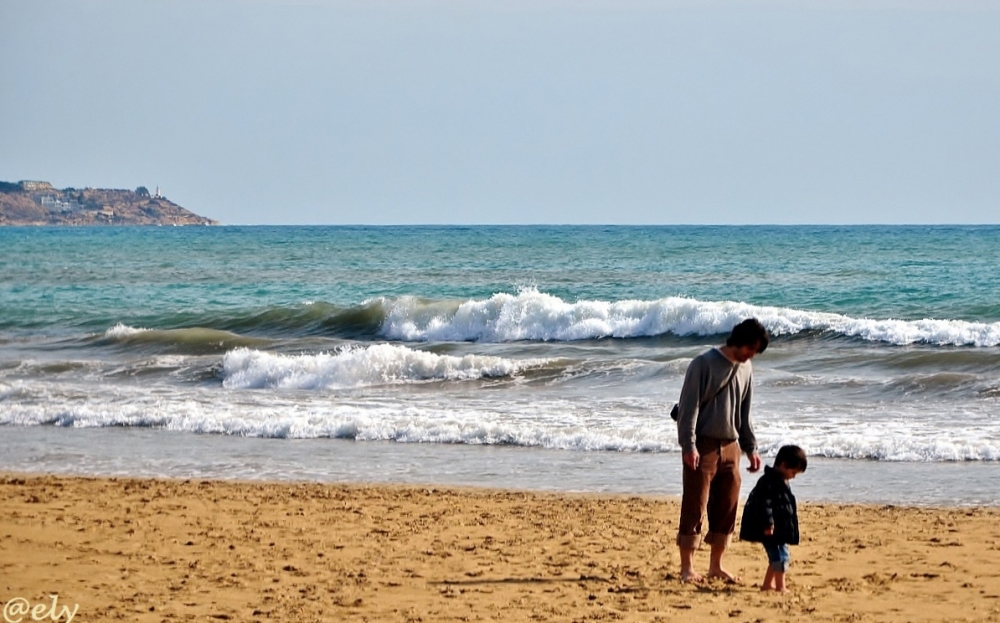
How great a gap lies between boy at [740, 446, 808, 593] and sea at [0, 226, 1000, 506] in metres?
3.11

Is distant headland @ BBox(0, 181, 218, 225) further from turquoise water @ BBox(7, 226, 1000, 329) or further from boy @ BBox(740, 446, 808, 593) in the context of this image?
boy @ BBox(740, 446, 808, 593)

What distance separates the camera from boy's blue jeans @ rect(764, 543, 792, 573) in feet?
21.5

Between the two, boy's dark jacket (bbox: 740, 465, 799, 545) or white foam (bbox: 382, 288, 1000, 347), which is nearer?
boy's dark jacket (bbox: 740, 465, 799, 545)

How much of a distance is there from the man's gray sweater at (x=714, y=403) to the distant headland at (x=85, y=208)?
168m

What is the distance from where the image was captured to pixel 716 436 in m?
6.48

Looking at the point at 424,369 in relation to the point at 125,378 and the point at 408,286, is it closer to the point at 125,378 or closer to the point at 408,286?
the point at 125,378

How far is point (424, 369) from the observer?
17859 millimetres

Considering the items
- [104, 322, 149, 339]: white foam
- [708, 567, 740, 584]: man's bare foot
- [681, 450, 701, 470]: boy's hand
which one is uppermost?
[681, 450, 701, 470]: boy's hand

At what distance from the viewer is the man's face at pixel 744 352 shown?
624cm

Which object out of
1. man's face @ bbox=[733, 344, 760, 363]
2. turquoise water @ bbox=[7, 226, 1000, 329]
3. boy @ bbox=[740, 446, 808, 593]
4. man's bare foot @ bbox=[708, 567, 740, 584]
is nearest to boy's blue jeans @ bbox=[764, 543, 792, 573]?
boy @ bbox=[740, 446, 808, 593]

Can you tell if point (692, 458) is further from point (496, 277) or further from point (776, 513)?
point (496, 277)

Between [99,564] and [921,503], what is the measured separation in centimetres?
594

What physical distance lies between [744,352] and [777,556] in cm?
115

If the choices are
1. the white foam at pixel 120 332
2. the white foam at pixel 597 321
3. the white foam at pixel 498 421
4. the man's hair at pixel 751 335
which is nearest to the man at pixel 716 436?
the man's hair at pixel 751 335
